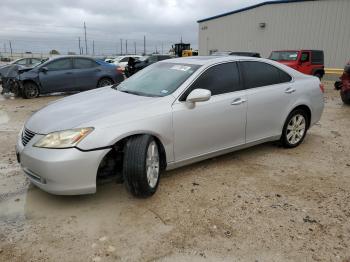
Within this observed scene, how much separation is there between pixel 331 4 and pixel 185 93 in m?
21.1

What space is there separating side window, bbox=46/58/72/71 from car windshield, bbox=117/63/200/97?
7346mm

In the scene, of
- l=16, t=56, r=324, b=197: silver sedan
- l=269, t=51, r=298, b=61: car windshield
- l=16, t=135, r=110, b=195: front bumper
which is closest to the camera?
l=16, t=135, r=110, b=195: front bumper

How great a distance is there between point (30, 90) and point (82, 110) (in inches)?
335

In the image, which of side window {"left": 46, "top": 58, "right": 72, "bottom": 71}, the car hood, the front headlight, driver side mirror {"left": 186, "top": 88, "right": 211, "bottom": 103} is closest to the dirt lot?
the front headlight

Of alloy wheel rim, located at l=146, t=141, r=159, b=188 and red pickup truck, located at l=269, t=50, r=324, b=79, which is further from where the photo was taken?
red pickup truck, located at l=269, t=50, r=324, b=79

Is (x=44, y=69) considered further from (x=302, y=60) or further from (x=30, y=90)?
(x=302, y=60)

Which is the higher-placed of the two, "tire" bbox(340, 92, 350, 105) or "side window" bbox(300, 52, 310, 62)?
"side window" bbox(300, 52, 310, 62)

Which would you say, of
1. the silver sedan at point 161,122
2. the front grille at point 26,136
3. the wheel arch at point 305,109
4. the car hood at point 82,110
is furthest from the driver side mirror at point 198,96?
the wheel arch at point 305,109

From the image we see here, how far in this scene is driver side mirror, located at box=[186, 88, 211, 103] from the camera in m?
3.81

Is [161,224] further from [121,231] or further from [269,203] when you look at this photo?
[269,203]

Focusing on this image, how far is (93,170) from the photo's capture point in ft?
Result: 10.9

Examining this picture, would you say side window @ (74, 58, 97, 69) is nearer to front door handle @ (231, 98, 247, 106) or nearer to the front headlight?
front door handle @ (231, 98, 247, 106)

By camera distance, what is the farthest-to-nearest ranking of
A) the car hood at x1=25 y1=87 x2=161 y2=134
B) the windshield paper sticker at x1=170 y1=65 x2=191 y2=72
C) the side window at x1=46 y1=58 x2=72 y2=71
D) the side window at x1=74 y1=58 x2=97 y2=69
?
the side window at x1=74 y1=58 x2=97 y2=69, the side window at x1=46 y1=58 x2=72 y2=71, the windshield paper sticker at x1=170 y1=65 x2=191 y2=72, the car hood at x1=25 y1=87 x2=161 y2=134

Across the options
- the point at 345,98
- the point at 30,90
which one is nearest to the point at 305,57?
the point at 345,98
